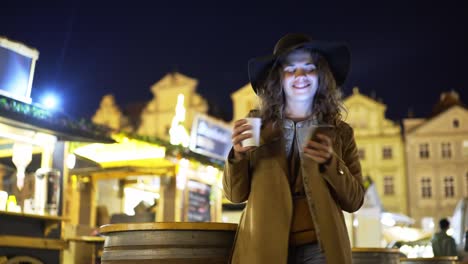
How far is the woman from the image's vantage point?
2.45 metres

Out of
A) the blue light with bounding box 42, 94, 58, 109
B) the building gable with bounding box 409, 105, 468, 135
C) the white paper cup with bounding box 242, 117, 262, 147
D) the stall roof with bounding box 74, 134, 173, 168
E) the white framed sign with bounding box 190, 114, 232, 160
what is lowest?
the white paper cup with bounding box 242, 117, 262, 147

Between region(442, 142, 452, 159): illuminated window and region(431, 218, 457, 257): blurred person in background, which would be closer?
region(431, 218, 457, 257): blurred person in background

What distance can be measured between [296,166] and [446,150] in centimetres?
3461

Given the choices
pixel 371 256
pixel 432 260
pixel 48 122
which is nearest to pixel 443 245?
pixel 432 260

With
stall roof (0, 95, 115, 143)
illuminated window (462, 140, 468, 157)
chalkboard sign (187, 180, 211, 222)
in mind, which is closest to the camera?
stall roof (0, 95, 115, 143)

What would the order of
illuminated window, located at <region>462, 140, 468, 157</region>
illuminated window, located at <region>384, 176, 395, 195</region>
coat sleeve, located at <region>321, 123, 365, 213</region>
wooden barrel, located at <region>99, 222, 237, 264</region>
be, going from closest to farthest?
coat sleeve, located at <region>321, 123, 365, 213</region> → wooden barrel, located at <region>99, 222, 237, 264</region> → illuminated window, located at <region>462, 140, 468, 157</region> → illuminated window, located at <region>384, 176, 395, 195</region>

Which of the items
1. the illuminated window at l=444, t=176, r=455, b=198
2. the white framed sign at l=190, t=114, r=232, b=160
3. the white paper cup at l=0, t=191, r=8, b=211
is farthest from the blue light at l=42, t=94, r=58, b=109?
the illuminated window at l=444, t=176, r=455, b=198

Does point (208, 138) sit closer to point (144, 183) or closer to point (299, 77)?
point (144, 183)

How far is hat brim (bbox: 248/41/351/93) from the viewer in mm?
2768

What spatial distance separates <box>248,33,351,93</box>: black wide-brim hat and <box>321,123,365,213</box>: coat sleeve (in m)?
0.31

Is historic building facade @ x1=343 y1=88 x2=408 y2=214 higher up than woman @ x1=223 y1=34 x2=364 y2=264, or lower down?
higher up

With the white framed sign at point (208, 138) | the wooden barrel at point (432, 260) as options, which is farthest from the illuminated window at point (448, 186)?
the wooden barrel at point (432, 260)

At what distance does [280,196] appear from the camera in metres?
2.52

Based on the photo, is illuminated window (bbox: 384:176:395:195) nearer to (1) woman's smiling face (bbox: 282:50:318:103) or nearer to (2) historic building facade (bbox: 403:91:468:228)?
(2) historic building facade (bbox: 403:91:468:228)
